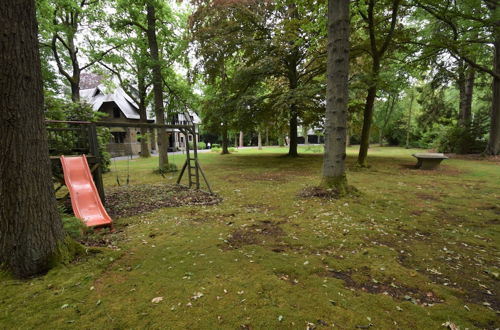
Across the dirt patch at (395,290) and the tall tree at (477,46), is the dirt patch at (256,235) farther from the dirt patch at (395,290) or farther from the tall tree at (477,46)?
the tall tree at (477,46)

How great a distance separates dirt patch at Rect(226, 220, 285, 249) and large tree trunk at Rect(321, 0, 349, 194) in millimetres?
2645

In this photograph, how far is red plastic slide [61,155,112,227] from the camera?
4.52 m

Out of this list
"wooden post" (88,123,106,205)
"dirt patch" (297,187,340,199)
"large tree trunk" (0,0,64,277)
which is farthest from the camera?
"dirt patch" (297,187,340,199)

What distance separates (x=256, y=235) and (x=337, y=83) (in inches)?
165

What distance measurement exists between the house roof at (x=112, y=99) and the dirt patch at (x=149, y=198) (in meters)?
21.9

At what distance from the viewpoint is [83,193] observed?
4.99m

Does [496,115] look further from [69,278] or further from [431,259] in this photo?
[69,278]

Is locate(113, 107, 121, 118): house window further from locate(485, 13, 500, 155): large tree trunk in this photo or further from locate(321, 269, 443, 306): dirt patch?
locate(485, 13, 500, 155): large tree trunk

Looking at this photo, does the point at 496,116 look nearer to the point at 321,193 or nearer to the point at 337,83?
the point at 337,83

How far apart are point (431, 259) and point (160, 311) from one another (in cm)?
345

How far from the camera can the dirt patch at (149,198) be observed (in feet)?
19.4

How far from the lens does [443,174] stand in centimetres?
963

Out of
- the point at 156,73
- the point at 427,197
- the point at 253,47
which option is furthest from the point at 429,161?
the point at 156,73

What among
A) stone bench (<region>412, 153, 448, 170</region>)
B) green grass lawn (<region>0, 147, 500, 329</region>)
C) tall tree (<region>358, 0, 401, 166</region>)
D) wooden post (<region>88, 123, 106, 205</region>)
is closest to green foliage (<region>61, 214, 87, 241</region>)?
green grass lawn (<region>0, 147, 500, 329</region>)
